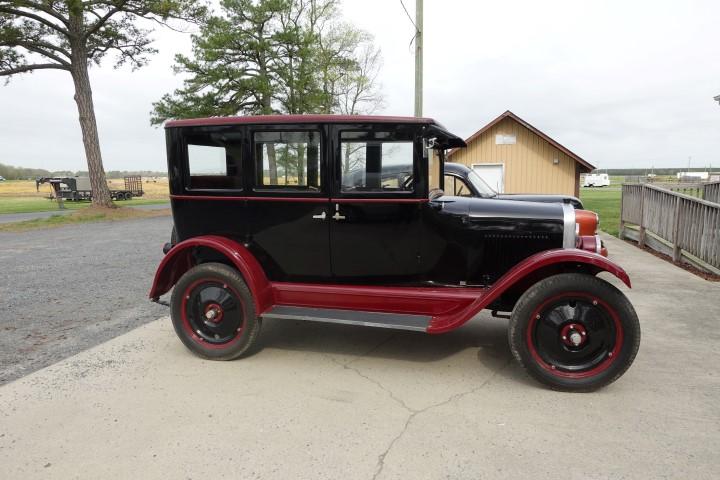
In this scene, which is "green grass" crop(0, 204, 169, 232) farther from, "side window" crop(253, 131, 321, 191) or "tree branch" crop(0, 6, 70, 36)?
"side window" crop(253, 131, 321, 191)

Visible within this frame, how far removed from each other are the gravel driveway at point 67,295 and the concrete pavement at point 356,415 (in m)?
0.46

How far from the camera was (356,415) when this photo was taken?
112 inches

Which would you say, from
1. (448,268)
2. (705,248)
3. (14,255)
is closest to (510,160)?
(705,248)

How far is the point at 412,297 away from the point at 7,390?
3041 millimetres

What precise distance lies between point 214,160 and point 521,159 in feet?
48.0

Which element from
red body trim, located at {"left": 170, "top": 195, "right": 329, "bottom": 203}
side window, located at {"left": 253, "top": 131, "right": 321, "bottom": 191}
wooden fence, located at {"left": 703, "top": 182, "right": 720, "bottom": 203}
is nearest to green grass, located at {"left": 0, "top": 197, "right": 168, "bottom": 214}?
red body trim, located at {"left": 170, "top": 195, "right": 329, "bottom": 203}

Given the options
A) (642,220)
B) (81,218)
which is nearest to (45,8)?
(81,218)

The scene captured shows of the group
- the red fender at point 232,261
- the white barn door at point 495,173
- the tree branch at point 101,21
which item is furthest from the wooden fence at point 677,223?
the tree branch at point 101,21

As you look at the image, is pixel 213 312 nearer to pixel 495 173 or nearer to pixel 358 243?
pixel 358 243

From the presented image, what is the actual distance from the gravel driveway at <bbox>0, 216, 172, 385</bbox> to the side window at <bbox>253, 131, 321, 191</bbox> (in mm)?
2368

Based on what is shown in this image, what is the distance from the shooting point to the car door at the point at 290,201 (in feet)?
11.7

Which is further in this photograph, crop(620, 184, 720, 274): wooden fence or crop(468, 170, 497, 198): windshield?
crop(468, 170, 497, 198): windshield

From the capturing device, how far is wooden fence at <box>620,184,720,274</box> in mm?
6676

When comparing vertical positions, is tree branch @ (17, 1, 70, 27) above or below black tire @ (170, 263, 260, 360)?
above
